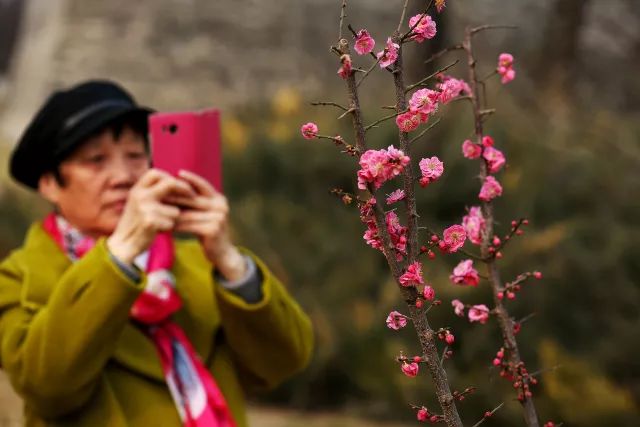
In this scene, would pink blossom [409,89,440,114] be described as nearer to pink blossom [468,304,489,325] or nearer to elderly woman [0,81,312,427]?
pink blossom [468,304,489,325]

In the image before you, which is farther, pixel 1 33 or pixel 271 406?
pixel 1 33

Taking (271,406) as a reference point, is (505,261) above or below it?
above

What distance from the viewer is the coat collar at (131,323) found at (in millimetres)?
2404

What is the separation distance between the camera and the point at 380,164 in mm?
1275

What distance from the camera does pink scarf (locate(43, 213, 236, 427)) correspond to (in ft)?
7.91

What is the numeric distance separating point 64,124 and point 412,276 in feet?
4.58

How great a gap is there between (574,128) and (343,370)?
112 inches

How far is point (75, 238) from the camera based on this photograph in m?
2.56

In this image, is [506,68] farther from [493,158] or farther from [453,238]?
[453,238]

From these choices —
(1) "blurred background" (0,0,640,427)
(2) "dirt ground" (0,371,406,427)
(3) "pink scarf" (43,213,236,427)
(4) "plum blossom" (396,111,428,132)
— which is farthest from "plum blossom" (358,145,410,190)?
(2) "dirt ground" (0,371,406,427)

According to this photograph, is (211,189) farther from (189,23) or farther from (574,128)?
(189,23)

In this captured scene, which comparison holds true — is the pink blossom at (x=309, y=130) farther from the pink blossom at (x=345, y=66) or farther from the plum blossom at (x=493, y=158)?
the plum blossom at (x=493, y=158)

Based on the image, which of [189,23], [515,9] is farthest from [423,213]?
[515,9]

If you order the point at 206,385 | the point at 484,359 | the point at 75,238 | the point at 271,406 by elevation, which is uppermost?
the point at 75,238
